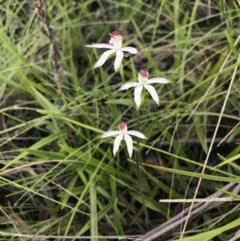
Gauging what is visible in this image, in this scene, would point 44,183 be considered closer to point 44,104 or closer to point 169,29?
point 44,104

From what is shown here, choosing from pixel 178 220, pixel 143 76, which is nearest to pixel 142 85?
pixel 143 76

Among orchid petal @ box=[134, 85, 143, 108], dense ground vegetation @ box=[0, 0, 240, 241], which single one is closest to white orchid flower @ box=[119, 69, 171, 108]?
orchid petal @ box=[134, 85, 143, 108]

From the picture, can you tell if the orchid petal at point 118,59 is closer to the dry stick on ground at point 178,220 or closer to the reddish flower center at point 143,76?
the reddish flower center at point 143,76

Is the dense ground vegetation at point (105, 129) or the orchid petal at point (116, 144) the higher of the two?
the orchid petal at point (116, 144)

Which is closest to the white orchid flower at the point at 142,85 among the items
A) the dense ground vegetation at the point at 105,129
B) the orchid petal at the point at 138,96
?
the orchid petal at the point at 138,96

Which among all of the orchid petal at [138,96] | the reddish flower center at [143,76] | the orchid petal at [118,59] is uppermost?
the orchid petal at [118,59]

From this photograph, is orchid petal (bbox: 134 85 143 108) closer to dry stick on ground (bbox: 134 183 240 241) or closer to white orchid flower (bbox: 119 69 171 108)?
white orchid flower (bbox: 119 69 171 108)

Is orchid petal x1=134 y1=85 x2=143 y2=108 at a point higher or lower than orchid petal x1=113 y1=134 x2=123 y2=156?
higher

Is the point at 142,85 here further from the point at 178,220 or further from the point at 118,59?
the point at 178,220
